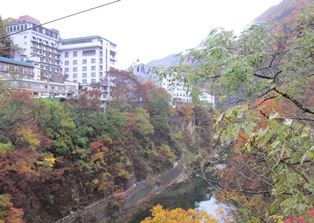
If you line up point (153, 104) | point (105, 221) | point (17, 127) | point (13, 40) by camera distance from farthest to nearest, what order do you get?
point (13, 40)
point (153, 104)
point (105, 221)
point (17, 127)

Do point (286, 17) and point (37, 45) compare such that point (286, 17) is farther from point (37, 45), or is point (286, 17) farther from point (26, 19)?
point (26, 19)

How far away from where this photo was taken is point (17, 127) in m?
10.8

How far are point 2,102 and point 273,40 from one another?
11.5 meters

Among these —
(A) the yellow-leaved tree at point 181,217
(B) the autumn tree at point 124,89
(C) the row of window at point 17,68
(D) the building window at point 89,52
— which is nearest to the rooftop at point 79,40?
(D) the building window at point 89,52

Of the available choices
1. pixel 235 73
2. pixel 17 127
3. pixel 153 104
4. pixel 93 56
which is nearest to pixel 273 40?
pixel 235 73

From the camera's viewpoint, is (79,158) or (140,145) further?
(140,145)

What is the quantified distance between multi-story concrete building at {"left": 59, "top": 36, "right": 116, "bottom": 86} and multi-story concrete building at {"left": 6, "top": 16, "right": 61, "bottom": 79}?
1.07m

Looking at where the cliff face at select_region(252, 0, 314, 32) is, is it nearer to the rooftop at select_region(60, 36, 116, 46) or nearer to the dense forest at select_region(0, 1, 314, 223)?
the dense forest at select_region(0, 1, 314, 223)

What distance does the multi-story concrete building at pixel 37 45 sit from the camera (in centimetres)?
2712

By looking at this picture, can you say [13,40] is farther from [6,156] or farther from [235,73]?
[235,73]

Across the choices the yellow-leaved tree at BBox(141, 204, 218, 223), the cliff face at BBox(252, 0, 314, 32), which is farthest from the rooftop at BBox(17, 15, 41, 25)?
the yellow-leaved tree at BBox(141, 204, 218, 223)

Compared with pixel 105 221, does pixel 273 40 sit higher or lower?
higher

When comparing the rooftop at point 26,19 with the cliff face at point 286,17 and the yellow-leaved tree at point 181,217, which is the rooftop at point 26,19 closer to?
the cliff face at point 286,17

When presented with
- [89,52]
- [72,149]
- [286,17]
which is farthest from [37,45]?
[286,17]
